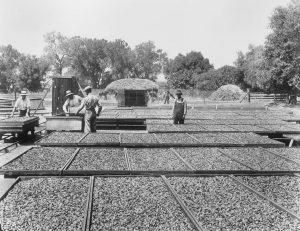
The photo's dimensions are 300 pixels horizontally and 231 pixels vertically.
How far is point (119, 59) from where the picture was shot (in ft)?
214

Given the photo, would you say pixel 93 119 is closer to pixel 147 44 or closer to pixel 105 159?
pixel 105 159

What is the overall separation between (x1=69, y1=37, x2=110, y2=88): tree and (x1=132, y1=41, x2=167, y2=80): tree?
31.2 feet

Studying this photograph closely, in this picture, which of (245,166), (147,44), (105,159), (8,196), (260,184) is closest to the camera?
(8,196)

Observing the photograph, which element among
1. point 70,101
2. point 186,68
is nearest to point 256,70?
point 70,101

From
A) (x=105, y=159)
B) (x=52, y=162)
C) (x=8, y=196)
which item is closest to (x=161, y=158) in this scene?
(x=105, y=159)

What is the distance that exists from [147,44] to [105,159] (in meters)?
70.2

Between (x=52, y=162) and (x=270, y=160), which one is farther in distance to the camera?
(x=270, y=160)

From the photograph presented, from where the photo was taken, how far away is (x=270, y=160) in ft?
20.5

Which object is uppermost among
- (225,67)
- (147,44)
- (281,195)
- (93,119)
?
(147,44)

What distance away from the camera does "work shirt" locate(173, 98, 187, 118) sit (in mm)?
10313

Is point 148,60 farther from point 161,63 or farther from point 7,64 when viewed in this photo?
point 7,64

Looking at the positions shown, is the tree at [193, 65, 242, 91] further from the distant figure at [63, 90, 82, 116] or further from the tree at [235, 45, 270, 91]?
the distant figure at [63, 90, 82, 116]

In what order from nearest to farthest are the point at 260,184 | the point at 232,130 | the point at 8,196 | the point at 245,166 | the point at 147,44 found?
1. the point at 8,196
2. the point at 260,184
3. the point at 245,166
4. the point at 232,130
5. the point at 147,44

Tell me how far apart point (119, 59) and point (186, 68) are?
45.2 feet
